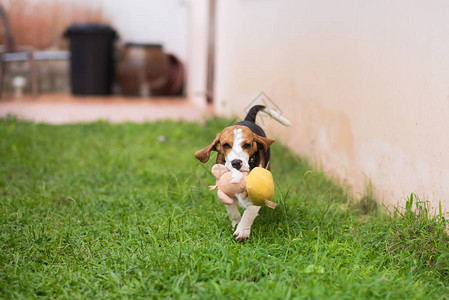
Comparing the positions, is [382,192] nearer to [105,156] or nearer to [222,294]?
[222,294]

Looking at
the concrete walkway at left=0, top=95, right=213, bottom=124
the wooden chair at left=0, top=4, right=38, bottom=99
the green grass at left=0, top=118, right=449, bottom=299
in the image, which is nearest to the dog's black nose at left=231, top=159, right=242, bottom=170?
the green grass at left=0, top=118, right=449, bottom=299

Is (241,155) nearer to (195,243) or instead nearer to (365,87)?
(195,243)

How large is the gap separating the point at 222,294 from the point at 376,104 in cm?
157

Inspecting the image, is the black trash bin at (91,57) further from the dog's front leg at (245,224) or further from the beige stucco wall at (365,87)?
the dog's front leg at (245,224)

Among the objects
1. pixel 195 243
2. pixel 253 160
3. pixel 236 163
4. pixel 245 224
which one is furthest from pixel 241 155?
pixel 195 243

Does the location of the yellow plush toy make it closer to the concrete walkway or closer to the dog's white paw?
the dog's white paw

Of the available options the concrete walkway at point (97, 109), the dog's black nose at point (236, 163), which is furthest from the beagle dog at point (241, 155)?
the concrete walkway at point (97, 109)

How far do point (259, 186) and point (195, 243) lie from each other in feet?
1.41

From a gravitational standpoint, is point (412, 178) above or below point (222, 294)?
above

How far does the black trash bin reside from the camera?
27.6ft

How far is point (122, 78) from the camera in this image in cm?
887

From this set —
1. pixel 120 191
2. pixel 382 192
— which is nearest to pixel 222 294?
pixel 382 192

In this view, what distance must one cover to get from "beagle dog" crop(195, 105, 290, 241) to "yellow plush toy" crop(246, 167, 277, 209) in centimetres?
6

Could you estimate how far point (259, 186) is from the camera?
210cm
